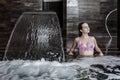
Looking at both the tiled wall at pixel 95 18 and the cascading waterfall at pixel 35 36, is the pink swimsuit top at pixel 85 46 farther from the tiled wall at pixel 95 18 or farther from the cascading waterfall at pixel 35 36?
the tiled wall at pixel 95 18

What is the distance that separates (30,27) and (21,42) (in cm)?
51

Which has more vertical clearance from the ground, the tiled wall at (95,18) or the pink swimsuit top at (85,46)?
the tiled wall at (95,18)

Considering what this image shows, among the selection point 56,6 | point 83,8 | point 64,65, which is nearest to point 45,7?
point 56,6

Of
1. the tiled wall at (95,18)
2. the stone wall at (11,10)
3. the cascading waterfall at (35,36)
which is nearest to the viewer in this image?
the cascading waterfall at (35,36)

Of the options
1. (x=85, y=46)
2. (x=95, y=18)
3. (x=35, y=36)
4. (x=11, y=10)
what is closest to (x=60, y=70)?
(x=85, y=46)

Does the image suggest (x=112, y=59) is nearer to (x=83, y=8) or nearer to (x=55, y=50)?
(x=55, y=50)

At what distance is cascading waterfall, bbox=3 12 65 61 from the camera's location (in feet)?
28.1

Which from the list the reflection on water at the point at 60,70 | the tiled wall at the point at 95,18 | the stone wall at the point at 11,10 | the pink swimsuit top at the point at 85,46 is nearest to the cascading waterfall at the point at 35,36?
the pink swimsuit top at the point at 85,46

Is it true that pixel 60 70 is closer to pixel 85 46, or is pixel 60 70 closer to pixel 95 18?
pixel 85 46

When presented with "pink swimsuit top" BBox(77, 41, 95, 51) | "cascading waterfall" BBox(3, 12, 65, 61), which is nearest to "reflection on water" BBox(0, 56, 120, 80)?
"pink swimsuit top" BBox(77, 41, 95, 51)

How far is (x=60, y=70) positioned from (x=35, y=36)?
3286mm

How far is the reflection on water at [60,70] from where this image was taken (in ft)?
18.0

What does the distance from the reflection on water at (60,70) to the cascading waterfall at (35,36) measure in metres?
1.80

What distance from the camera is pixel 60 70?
19.3 feet
